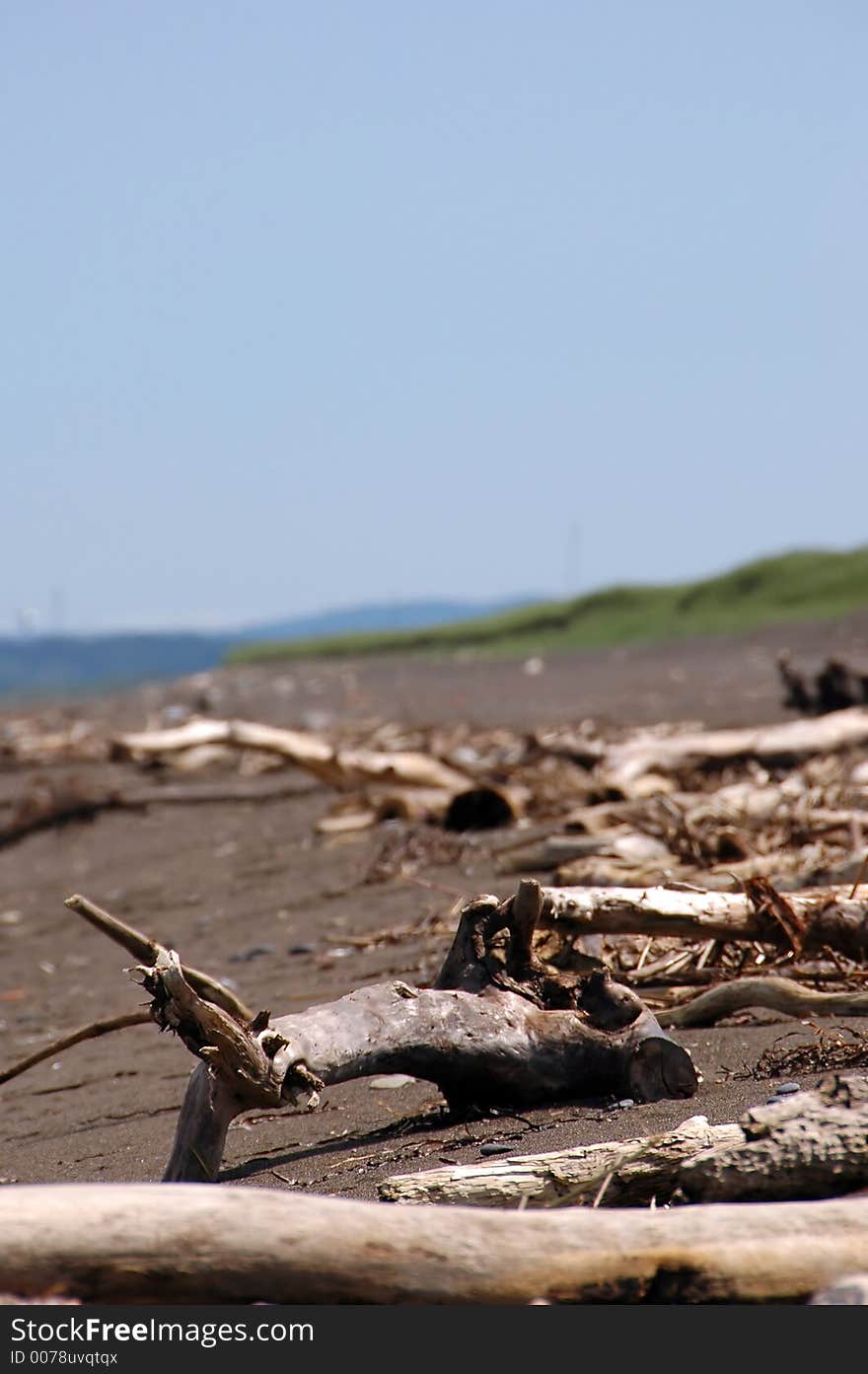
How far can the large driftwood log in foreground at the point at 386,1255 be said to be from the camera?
187cm

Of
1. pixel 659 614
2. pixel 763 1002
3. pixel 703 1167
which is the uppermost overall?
pixel 659 614

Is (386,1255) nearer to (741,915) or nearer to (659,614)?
(741,915)

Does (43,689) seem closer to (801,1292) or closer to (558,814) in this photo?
(558,814)

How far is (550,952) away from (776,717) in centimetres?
865

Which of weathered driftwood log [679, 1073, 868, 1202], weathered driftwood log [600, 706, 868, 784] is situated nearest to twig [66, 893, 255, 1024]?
weathered driftwood log [679, 1073, 868, 1202]

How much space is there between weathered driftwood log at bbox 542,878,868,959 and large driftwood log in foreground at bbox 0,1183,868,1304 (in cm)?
171

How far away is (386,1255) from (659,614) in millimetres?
33201

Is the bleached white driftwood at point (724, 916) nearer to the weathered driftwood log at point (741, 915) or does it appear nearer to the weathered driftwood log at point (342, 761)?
the weathered driftwood log at point (741, 915)

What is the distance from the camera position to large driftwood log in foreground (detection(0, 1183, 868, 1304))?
73.7 inches

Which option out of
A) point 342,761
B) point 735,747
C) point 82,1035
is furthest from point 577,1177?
point 342,761

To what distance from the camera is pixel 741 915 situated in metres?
3.87

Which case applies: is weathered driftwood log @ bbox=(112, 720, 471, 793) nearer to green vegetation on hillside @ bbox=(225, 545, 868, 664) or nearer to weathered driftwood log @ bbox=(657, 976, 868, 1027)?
weathered driftwood log @ bbox=(657, 976, 868, 1027)

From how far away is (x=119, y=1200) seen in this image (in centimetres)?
194

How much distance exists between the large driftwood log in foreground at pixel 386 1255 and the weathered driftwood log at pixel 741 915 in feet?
5.61
